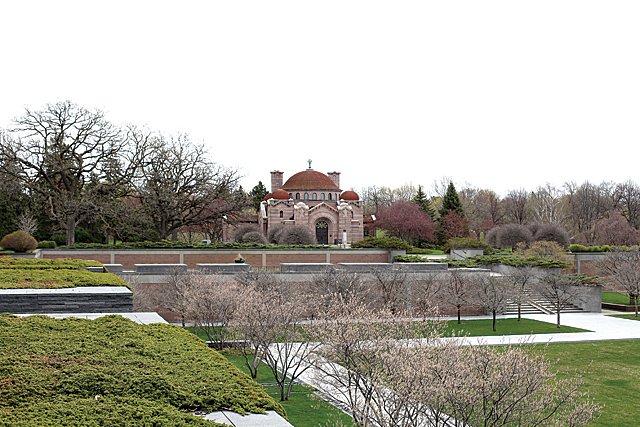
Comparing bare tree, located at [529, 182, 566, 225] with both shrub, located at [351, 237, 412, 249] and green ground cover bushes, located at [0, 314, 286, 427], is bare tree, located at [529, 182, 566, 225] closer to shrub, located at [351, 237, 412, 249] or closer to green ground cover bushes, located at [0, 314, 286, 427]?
shrub, located at [351, 237, 412, 249]

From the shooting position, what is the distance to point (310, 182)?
72.0 metres

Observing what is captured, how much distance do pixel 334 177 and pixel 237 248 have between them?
4623 cm

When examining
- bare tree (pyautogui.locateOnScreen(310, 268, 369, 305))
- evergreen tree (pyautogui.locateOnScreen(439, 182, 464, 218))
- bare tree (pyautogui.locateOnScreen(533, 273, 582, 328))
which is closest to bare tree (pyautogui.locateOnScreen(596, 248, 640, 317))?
bare tree (pyautogui.locateOnScreen(533, 273, 582, 328))

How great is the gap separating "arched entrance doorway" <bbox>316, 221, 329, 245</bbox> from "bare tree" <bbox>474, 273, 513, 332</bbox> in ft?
124

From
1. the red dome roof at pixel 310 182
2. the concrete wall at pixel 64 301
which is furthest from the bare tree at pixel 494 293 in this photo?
the red dome roof at pixel 310 182

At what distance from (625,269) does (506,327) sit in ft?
33.0

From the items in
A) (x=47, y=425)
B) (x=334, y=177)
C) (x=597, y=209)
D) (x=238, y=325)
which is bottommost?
(x=238, y=325)

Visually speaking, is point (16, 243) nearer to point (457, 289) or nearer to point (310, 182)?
point (457, 289)

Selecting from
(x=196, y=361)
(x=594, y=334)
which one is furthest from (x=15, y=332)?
(x=594, y=334)

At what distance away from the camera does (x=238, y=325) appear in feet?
51.1

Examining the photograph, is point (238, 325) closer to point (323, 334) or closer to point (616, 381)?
point (323, 334)

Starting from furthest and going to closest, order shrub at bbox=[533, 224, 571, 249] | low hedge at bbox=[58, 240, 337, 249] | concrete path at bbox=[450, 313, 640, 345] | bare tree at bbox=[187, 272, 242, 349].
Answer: shrub at bbox=[533, 224, 571, 249], low hedge at bbox=[58, 240, 337, 249], concrete path at bbox=[450, 313, 640, 345], bare tree at bbox=[187, 272, 242, 349]

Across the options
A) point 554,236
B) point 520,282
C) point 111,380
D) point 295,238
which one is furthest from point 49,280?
point 554,236

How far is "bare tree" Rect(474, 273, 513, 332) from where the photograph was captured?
25.3 metres
